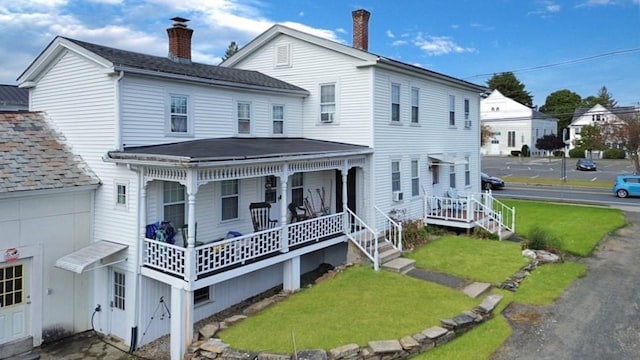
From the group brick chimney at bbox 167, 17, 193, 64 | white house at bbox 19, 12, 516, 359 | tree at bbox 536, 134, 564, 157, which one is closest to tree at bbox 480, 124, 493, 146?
tree at bbox 536, 134, 564, 157

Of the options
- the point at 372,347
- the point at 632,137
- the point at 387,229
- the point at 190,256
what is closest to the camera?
the point at 372,347

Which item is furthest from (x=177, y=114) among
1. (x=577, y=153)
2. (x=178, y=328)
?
(x=577, y=153)

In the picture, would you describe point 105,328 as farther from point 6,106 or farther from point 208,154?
point 6,106

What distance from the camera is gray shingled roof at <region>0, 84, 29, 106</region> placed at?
2721 cm

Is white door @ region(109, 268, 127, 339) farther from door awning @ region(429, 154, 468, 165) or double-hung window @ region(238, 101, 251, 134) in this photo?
door awning @ region(429, 154, 468, 165)

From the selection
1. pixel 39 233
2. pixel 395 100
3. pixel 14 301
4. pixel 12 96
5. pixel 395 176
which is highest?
pixel 12 96

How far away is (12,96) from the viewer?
28.3 m

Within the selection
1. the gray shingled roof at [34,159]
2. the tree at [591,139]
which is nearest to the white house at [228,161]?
the gray shingled roof at [34,159]

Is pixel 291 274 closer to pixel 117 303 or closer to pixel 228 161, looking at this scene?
pixel 228 161

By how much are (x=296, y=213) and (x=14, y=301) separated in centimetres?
831

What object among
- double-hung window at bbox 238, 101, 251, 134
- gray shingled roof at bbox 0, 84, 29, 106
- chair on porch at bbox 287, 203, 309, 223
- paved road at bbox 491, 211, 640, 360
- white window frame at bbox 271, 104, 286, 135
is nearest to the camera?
paved road at bbox 491, 211, 640, 360

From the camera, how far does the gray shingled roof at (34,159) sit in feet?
36.8

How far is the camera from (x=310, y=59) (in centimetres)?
1775

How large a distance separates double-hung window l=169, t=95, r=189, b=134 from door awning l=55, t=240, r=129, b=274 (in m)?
3.53
